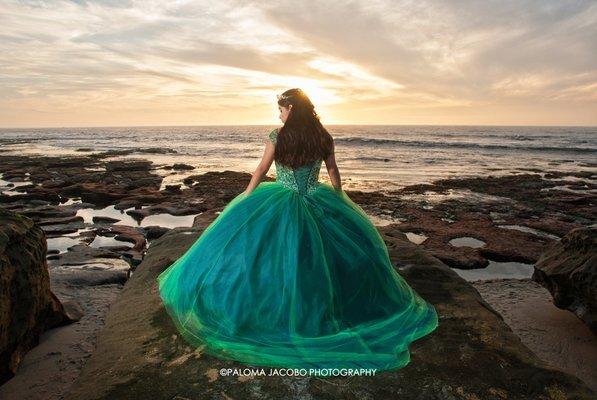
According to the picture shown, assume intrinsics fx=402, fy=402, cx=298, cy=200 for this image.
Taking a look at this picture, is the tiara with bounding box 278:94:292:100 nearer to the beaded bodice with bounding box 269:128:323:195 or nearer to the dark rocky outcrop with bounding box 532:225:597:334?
the beaded bodice with bounding box 269:128:323:195

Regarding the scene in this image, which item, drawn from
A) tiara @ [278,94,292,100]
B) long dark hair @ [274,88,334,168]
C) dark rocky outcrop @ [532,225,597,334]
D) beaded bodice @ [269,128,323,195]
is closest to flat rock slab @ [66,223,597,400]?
dark rocky outcrop @ [532,225,597,334]

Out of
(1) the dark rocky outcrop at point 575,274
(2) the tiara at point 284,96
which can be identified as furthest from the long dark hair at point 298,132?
(1) the dark rocky outcrop at point 575,274

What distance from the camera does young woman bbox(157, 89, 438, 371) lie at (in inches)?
126

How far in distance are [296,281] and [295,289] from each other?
0.07 metres

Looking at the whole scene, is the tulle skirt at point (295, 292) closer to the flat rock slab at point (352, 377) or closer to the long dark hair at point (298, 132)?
the flat rock slab at point (352, 377)

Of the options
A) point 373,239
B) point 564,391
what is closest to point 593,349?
point 564,391

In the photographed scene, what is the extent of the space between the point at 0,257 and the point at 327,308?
2.93 metres

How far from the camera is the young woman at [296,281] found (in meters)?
3.21

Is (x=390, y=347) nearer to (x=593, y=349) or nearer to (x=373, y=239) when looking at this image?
(x=373, y=239)

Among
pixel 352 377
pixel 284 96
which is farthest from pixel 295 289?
pixel 284 96

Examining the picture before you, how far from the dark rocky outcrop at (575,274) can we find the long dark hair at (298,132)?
11.4ft

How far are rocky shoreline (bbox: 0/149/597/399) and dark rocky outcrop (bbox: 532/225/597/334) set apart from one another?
1.07 metres

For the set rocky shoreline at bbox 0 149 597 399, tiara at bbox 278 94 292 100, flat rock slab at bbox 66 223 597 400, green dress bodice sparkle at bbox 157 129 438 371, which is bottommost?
rocky shoreline at bbox 0 149 597 399

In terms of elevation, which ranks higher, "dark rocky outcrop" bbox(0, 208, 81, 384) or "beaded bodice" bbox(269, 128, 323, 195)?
"beaded bodice" bbox(269, 128, 323, 195)
